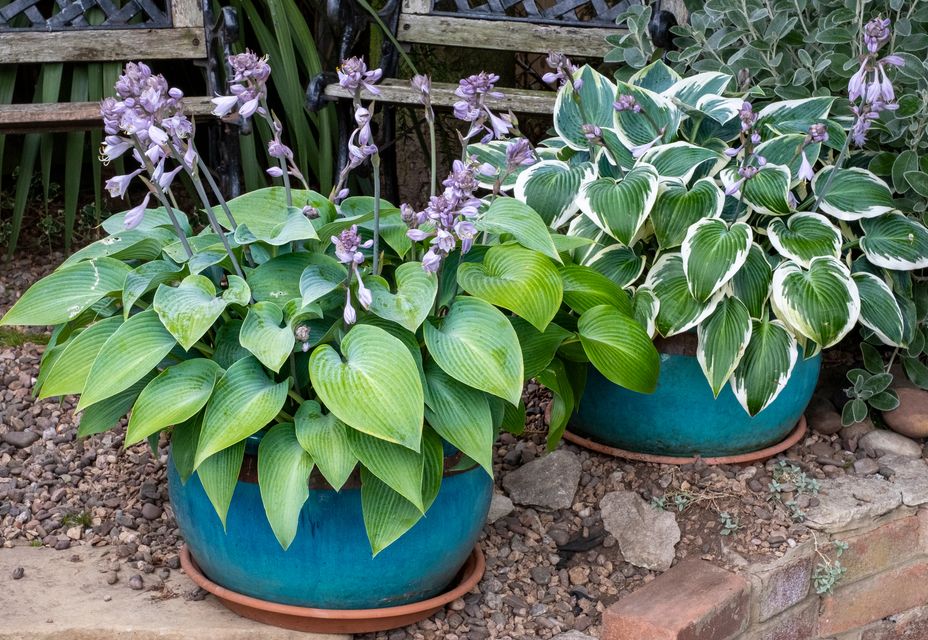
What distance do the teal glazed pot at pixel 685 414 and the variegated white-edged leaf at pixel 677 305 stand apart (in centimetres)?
12

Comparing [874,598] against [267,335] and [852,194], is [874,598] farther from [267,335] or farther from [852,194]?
[267,335]

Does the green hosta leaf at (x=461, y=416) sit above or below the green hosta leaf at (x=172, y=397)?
below

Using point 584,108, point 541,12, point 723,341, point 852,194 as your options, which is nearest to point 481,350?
point 723,341

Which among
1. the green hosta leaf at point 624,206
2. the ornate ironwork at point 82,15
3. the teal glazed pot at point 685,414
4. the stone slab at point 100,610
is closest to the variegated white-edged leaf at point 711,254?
the green hosta leaf at point 624,206

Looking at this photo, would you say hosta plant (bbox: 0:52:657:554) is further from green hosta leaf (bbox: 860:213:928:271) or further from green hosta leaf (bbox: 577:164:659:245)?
green hosta leaf (bbox: 860:213:928:271)

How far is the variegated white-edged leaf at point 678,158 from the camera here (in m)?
2.21

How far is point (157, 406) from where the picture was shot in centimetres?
162

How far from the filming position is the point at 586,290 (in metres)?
1.94

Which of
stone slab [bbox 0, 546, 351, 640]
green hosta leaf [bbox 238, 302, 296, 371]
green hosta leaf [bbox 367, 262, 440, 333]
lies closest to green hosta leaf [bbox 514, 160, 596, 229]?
green hosta leaf [bbox 367, 262, 440, 333]

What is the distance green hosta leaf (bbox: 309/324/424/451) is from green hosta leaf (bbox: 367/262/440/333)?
0.18ft

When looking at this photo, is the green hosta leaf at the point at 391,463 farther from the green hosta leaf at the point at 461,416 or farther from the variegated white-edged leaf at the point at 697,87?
the variegated white-edged leaf at the point at 697,87

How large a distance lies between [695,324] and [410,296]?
73 cm

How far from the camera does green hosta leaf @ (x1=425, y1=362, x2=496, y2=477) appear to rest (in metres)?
1.65

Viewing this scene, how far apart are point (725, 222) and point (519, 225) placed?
1.84 feet
